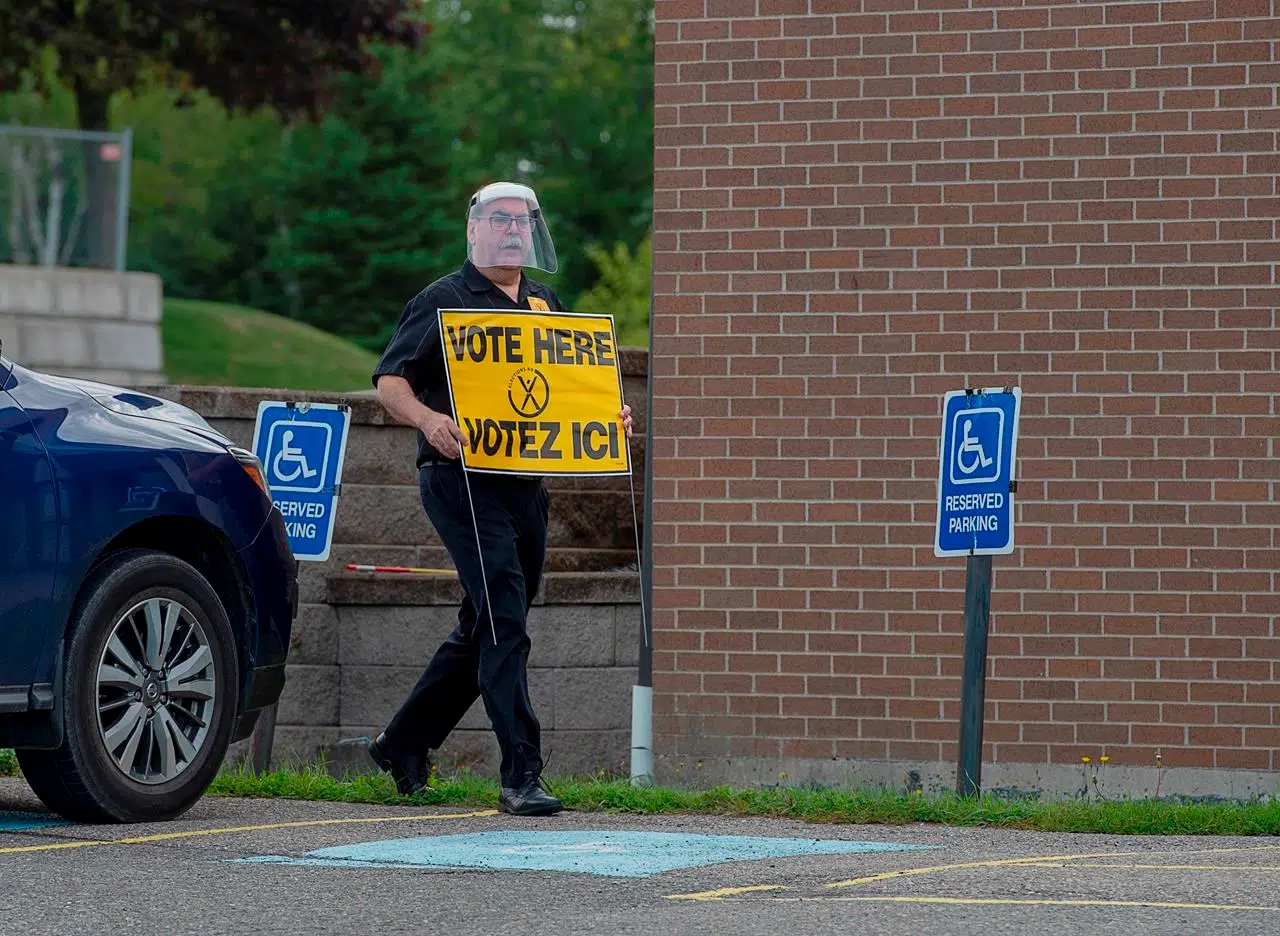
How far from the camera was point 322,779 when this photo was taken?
8.16 m

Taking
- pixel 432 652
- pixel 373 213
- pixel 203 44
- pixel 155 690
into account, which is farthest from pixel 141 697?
pixel 373 213

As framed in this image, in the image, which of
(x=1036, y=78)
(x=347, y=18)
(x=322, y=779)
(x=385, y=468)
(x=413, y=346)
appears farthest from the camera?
(x=347, y=18)

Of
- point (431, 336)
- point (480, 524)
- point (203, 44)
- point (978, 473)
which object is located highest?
point (203, 44)

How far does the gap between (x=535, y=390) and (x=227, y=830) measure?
5.87ft

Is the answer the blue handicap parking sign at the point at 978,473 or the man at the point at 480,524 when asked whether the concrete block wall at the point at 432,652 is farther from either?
the blue handicap parking sign at the point at 978,473

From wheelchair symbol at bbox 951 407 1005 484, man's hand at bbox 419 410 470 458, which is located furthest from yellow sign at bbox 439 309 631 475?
wheelchair symbol at bbox 951 407 1005 484

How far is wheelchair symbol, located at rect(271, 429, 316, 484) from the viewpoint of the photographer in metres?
8.88

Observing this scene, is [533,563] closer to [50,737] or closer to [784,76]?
[50,737]

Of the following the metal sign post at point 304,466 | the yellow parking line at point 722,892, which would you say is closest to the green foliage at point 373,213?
the metal sign post at point 304,466

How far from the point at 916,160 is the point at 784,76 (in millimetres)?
630

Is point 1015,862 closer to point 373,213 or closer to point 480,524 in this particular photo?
point 480,524

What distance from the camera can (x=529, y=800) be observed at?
7.29 meters

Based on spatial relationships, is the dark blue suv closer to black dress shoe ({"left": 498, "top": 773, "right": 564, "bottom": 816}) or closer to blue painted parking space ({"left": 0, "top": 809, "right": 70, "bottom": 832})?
blue painted parking space ({"left": 0, "top": 809, "right": 70, "bottom": 832})

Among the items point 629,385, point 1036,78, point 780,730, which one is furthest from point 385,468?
point 1036,78
